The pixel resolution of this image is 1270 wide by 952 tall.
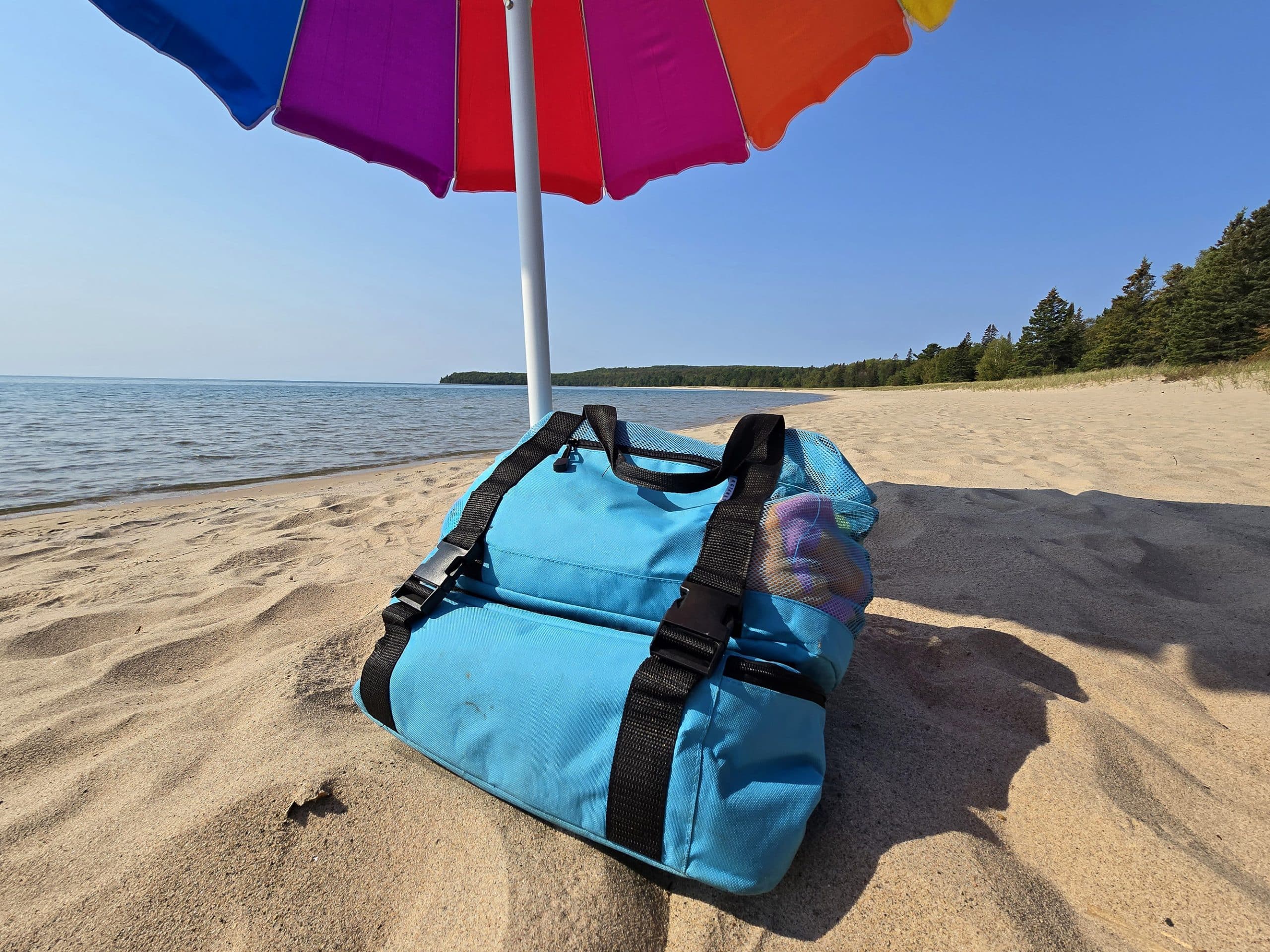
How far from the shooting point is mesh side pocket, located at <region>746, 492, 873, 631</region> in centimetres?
95

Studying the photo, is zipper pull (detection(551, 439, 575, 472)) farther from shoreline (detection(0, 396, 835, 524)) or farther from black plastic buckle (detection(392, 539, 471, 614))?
shoreline (detection(0, 396, 835, 524))

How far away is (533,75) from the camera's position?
218cm

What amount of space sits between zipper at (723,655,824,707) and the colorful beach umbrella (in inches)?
66.7

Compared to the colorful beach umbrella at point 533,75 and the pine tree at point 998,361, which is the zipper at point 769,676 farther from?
the pine tree at point 998,361

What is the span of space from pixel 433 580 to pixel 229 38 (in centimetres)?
248

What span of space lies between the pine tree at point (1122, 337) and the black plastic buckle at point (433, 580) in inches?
1380

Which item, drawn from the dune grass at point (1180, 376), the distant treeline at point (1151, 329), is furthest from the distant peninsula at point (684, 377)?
the dune grass at point (1180, 376)

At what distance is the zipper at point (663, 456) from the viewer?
1.25 meters

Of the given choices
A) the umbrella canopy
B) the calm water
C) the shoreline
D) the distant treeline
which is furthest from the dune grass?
the shoreline

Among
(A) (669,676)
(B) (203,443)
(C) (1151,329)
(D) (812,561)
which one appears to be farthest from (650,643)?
(C) (1151,329)

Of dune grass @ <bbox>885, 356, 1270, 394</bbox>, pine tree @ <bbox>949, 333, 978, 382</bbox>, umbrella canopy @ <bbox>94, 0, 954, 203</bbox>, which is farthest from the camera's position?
pine tree @ <bbox>949, 333, 978, 382</bbox>

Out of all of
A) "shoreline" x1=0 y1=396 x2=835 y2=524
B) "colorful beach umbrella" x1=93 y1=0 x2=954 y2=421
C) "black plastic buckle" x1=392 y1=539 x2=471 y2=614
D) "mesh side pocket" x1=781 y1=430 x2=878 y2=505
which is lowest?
"shoreline" x1=0 y1=396 x2=835 y2=524

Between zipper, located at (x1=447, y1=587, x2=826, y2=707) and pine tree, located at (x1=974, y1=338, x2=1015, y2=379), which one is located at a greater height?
pine tree, located at (x1=974, y1=338, x2=1015, y2=379)

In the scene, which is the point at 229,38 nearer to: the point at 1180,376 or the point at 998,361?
the point at 1180,376
